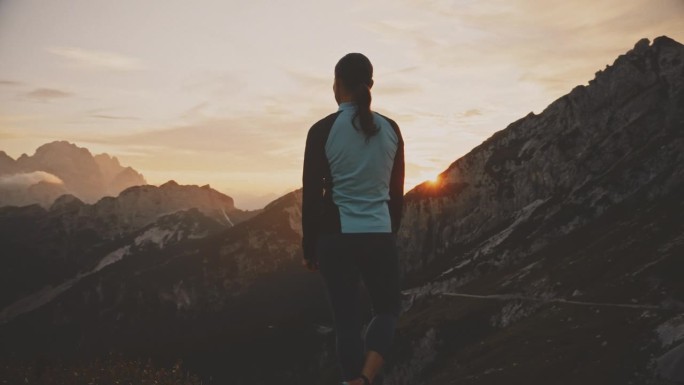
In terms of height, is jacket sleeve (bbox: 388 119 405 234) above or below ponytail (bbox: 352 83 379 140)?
below

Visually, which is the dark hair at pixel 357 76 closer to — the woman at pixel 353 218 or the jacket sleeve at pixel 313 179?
the woman at pixel 353 218

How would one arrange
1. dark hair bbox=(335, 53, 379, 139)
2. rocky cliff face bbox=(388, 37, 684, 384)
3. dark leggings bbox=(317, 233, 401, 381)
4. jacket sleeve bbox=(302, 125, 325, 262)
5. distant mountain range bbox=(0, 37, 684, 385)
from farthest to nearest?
rocky cliff face bbox=(388, 37, 684, 384) → distant mountain range bbox=(0, 37, 684, 385) → dark hair bbox=(335, 53, 379, 139) → jacket sleeve bbox=(302, 125, 325, 262) → dark leggings bbox=(317, 233, 401, 381)

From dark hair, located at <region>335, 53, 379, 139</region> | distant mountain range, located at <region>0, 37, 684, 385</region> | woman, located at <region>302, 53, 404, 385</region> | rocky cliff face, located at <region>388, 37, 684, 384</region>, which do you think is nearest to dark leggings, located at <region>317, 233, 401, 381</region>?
woman, located at <region>302, 53, 404, 385</region>

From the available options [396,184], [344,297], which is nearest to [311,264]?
[344,297]

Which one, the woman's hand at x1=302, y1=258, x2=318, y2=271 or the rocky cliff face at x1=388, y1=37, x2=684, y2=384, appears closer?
the woman's hand at x1=302, y1=258, x2=318, y2=271

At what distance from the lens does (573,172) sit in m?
171

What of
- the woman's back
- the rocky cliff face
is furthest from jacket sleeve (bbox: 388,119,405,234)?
the rocky cliff face

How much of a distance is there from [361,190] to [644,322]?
68.2 metres

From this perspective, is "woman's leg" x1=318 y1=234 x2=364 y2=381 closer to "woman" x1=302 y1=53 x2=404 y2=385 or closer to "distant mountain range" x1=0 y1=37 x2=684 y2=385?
"woman" x1=302 y1=53 x2=404 y2=385

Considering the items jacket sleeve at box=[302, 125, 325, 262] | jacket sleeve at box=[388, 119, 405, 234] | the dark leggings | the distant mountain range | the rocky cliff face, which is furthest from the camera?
the rocky cliff face

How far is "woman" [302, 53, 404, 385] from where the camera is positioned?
6148 mm

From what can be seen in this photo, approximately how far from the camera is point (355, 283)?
6.27m

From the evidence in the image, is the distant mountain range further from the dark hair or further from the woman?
the dark hair

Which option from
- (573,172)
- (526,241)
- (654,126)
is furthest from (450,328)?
(654,126)
